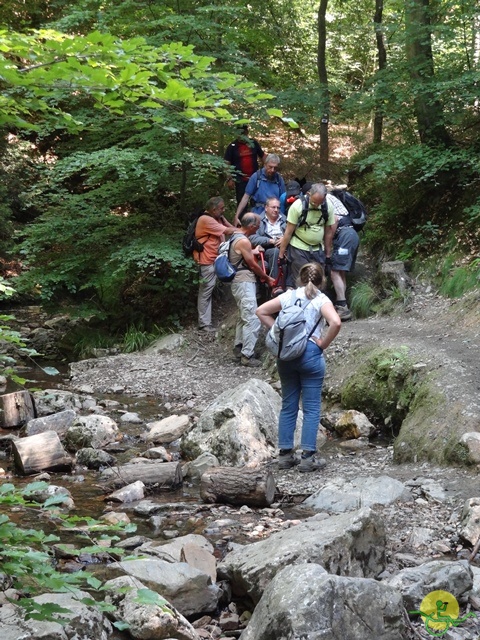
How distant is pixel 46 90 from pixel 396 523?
158 inches

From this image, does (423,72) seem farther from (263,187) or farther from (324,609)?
(324,609)

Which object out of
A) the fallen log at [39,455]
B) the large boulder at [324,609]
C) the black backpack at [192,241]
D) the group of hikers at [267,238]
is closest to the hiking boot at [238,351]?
the group of hikers at [267,238]

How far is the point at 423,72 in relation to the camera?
1102 cm

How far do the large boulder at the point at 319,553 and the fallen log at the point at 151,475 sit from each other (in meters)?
2.06

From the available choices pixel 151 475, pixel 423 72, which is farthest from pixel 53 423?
pixel 423 72

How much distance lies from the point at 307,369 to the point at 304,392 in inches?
9.9

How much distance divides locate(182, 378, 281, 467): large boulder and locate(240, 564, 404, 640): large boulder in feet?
11.4

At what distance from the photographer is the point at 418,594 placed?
3.96 meters

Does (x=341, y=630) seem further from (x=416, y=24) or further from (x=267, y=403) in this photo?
(x=416, y=24)

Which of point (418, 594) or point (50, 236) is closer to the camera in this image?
point (418, 594)

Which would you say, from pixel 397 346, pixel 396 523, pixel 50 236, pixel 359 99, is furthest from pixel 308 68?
pixel 396 523

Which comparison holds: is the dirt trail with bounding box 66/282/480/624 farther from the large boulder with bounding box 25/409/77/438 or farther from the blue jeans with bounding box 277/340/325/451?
the large boulder with bounding box 25/409/77/438

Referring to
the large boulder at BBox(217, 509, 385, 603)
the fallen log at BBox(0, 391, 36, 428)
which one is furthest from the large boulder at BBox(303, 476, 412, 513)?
the fallen log at BBox(0, 391, 36, 428)

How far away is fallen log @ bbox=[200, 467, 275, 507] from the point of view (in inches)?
235
